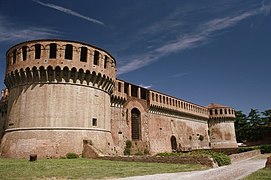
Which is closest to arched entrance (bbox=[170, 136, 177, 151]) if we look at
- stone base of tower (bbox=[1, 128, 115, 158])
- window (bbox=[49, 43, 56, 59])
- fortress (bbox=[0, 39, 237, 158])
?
fortress (bbox=[0, 39, 237, 158])

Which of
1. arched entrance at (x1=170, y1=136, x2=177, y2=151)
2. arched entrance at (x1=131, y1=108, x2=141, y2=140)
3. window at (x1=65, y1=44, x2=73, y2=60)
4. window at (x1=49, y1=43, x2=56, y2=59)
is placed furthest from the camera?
arched entrance at (x1=170, y1=136, x2=177, y2=151)

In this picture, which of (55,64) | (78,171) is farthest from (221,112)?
(78,171)

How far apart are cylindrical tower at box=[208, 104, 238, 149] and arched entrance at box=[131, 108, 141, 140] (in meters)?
26.7

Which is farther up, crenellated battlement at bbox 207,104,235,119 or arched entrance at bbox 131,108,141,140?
crenellated battlement at bbox 207,104,235,119

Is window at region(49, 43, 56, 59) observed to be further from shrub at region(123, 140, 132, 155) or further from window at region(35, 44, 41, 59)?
shrub at region(123, 140, 132, 155)

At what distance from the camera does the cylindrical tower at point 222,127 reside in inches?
2163

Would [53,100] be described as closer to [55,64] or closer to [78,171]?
[55,64]

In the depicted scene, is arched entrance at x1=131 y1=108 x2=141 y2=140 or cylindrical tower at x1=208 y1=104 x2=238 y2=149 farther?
cylindrical tower at x1=208 y1=104 x2=238 y2=149

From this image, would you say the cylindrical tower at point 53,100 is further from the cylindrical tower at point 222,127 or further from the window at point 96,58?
the cylindrical tower at point 222,127

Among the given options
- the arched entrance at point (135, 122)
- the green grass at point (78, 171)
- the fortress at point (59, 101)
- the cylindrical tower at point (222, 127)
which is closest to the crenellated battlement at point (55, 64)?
the fortress at point (59, 101)

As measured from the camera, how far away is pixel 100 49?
26688mm

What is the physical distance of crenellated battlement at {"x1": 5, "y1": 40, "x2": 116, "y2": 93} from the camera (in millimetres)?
23453

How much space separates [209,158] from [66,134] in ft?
40.7

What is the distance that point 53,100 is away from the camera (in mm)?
23188
